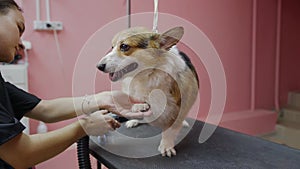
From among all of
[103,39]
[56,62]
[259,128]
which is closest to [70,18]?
[56,62]

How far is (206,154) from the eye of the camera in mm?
942

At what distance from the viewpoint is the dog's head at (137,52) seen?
2.63 ft

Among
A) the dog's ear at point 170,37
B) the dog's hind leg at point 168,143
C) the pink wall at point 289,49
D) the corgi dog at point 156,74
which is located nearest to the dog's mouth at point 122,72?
the corgi dog at point 156,74

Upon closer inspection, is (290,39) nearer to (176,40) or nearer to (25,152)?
(176,40)

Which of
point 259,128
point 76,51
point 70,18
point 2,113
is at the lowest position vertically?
point 259,128

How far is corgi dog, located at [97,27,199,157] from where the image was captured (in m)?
0.81

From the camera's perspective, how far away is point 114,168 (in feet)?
2.75

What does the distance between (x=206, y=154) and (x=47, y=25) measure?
130cm

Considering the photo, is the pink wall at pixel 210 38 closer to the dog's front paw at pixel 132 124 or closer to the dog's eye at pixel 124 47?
the dog's front paw at pixel 132 124

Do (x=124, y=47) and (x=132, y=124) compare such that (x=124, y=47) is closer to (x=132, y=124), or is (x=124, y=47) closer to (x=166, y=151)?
(x=166, y=151)

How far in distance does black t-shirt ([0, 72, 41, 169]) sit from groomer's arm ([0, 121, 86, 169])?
0.07 ft

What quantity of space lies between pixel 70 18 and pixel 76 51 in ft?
0.72

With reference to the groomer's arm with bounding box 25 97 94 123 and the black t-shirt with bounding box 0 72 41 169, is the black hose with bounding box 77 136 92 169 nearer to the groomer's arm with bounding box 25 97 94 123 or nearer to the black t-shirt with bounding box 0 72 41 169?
the groomer's arm with bounding box 25 97 94 123

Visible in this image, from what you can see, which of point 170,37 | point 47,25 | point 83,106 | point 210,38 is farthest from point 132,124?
point 210,38
